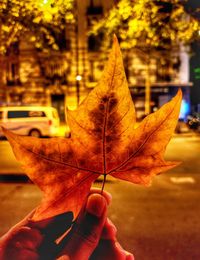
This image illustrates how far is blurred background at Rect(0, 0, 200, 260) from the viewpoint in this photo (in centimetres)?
708

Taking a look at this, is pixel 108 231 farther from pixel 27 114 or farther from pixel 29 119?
pixel 27 114

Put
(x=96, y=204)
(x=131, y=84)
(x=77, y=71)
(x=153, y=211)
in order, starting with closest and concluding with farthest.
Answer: (x=96, y=204) → (x=153, y=211) → (x=131, y=84) → (x=77, y=71)

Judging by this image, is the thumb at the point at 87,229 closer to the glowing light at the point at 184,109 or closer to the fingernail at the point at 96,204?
the fingernail at the point at 96,204

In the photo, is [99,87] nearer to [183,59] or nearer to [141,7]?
[141,7]

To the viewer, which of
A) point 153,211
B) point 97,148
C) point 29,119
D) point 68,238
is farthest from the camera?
point 29,119

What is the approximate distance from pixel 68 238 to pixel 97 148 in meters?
0.46

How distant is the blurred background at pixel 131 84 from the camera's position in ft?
23.2

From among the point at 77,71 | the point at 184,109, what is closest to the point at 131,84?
the point at 77,71

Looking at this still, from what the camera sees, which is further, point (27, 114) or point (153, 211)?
point (27, 114)

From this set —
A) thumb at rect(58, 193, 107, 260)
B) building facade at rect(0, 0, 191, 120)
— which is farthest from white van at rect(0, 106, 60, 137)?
thumb at rect(58, 193, 107, 260)

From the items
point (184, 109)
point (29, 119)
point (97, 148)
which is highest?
point (97, 148)

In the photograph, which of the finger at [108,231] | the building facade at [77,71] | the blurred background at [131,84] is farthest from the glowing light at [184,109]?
the finger at [108,231]

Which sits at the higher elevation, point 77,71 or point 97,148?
point 77,71

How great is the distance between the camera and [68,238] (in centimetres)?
149
